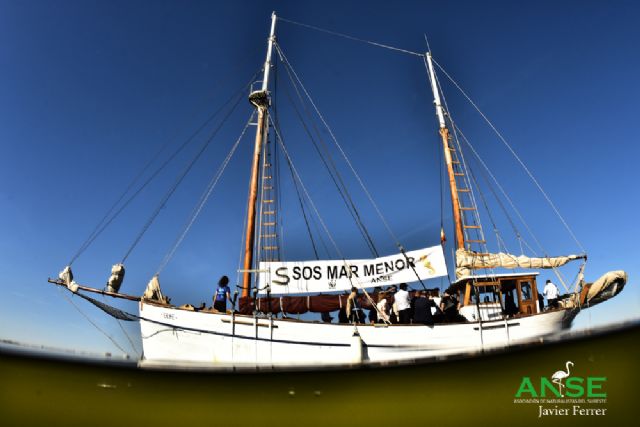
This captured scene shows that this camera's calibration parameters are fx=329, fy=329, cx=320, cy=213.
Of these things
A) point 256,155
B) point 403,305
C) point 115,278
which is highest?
point 256,155

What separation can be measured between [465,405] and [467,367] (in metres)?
0.42

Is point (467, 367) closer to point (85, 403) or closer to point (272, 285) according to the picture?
point (85, 403)

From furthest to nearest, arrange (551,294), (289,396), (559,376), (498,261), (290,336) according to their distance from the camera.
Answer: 1. (498,261)
2. (551,294)
3. (290,336)
4. (559,376)
5. (289,396)

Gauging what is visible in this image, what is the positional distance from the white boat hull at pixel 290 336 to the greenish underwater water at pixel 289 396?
6.28 meters

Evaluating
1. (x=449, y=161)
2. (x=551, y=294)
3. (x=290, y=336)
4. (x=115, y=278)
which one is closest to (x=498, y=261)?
(x=551, y=294)

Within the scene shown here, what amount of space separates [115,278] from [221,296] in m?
3.77

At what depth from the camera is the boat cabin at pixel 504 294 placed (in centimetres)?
1170

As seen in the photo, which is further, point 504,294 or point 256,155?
point 256,155

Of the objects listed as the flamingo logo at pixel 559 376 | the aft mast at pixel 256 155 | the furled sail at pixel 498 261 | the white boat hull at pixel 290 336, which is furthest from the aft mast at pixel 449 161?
the flamingo logo at pixel 559 376

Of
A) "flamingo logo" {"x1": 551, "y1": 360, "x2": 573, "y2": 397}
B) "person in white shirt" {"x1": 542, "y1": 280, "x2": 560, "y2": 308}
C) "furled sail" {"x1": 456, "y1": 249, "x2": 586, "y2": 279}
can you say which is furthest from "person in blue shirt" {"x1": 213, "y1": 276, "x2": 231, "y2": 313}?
"person in white shirt" {"x1": 542, "y1": 280, "x2": 560, "y2": 308}

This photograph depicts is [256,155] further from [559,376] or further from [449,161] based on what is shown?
[559,376]

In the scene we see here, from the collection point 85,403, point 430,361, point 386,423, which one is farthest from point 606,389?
point 85,403

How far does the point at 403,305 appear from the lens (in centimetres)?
996

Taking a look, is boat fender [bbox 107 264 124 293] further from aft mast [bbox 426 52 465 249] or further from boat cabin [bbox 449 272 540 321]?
aft mast [bbox 426 52 465 249]
